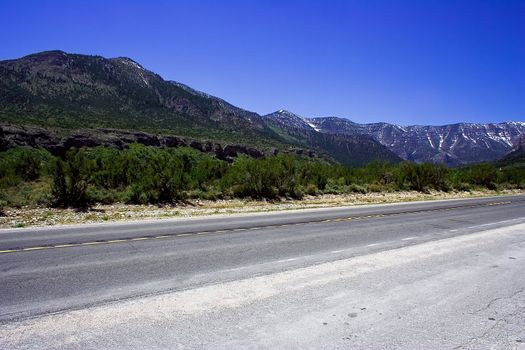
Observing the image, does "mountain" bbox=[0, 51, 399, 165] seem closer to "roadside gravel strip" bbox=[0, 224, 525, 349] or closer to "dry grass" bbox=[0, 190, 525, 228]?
"dry grass" bbox=[0, 190, 525, 228]

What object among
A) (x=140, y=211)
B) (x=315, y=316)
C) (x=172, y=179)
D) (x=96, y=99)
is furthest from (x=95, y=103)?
(x=315, y=316)

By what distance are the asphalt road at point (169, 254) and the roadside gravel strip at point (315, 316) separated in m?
0.12

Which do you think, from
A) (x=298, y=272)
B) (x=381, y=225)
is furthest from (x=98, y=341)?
(x=381, y=225)

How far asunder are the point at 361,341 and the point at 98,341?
9.85ft

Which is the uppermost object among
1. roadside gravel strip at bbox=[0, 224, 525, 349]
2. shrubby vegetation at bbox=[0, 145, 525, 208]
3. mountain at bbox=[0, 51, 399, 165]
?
mountain at bbox=[0, 51, 399, 165]

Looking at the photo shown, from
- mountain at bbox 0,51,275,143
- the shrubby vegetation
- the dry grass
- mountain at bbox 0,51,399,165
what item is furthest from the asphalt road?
mountain at bbox 0,51,275,143

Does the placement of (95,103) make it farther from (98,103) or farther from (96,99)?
(96,99)

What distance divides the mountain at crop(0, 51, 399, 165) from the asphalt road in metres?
56.3

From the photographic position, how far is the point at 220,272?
7.50 meters

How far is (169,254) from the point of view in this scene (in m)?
8.98

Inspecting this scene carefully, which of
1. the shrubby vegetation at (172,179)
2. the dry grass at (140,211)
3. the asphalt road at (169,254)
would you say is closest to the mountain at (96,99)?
the shrubby vegetation at (172,179)

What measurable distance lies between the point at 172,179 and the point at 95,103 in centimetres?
9338

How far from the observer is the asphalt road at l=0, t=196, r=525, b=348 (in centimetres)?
591

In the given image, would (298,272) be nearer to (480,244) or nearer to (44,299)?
(44,299)
